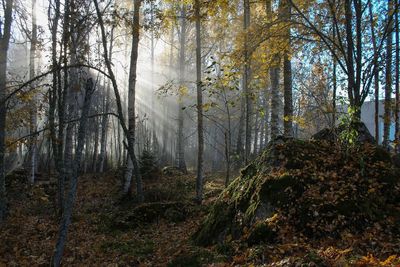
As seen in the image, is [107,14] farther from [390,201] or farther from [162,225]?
[390,201]

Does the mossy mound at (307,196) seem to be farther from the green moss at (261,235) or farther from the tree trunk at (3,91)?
the tree trunk at (3,91)

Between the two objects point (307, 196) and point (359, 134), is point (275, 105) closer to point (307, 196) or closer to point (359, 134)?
point (359, 134)

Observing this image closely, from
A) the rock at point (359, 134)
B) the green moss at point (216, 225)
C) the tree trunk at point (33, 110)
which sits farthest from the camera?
the tree trunk at point (33, 110)

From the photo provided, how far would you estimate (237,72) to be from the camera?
9977 millimetres

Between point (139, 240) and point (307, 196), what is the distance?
405 cm

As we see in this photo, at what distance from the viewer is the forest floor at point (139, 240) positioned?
4.59 metres

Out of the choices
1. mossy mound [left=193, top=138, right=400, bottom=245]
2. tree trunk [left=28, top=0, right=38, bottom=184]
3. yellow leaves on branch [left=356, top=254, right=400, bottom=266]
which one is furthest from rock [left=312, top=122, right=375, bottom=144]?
tree trunk [left=28, top=0, right=38, bottom=184]

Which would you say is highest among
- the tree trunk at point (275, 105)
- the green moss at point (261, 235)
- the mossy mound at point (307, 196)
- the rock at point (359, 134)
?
the tree trunk at point (275, 105)

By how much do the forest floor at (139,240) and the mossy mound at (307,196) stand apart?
0.36 metres

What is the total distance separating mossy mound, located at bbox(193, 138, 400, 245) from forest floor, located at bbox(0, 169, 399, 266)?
1.17 ft

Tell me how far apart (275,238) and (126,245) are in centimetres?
371

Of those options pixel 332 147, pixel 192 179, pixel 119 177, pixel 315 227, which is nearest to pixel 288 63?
pixel 332 147

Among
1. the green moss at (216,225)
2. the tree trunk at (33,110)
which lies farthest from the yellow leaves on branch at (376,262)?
the tree trunk at (33,110)

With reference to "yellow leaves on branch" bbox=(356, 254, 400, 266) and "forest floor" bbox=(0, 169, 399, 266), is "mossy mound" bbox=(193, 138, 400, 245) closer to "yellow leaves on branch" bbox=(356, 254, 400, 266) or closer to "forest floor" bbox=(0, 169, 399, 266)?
"forest floor" bbox=(0, 169, 399, 266)
